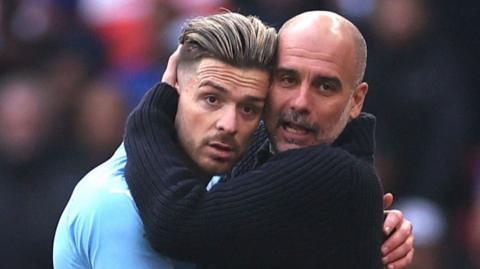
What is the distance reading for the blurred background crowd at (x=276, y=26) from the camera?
23.7 ft

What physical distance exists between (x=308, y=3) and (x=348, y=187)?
3834 millimetres

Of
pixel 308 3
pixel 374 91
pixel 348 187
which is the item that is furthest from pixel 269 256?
pixel 308 3

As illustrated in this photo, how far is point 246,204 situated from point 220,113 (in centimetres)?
28

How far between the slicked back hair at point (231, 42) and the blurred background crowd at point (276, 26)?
2.82m

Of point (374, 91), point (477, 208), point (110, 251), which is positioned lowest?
point (477, 208)

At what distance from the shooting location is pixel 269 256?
4.19m

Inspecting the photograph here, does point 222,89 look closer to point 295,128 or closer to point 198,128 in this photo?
point 198,128

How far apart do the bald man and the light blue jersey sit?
5 centimetres

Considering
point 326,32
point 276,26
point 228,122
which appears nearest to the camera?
point 228,122

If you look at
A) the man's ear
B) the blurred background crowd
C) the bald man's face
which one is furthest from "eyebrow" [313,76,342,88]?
the blurred background crowd

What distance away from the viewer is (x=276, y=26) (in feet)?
23.7

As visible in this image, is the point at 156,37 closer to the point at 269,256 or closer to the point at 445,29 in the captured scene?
the point at 445,29

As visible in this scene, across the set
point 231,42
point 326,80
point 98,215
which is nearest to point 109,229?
point 98,215

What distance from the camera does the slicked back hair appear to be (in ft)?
14.1
